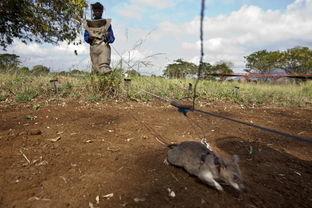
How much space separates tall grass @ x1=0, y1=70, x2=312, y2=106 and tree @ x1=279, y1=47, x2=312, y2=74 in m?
13.3

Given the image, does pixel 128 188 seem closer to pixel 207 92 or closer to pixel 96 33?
pixel 96 33

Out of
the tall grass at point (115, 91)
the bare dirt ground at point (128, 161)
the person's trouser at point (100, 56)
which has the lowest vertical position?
the bare dirt ground at point (128, 161)

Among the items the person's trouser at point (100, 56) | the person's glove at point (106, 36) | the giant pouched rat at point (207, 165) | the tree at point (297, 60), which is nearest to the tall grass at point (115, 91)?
the person's trouser at point (100, 56)

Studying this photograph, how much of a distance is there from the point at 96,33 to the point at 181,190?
4019 mm

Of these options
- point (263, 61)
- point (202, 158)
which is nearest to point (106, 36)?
point (202, 158)

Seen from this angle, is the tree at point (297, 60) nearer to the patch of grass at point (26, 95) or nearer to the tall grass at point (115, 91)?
the tall grass at point (115, 91)

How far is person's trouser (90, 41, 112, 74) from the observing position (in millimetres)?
4589

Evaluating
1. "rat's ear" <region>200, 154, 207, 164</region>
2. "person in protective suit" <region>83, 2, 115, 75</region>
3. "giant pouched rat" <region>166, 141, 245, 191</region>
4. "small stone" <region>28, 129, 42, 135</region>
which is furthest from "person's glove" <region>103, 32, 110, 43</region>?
"rat's ear" <region>200, 154, 207, 164</region>

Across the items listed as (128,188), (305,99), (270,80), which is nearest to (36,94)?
(128,188)

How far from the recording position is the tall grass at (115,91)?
440cm

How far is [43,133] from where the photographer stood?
250cm

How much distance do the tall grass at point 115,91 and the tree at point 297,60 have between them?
13306 millimetres

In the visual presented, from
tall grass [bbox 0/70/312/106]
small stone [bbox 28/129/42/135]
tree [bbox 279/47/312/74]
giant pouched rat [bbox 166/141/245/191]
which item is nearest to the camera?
giant pouched rat [bbox 166/141/245/191]

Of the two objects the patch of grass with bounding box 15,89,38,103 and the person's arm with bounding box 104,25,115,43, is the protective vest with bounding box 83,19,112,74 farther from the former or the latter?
the patch of grass with bounding box 15,89,38,103
